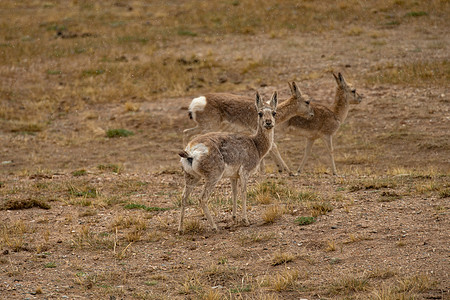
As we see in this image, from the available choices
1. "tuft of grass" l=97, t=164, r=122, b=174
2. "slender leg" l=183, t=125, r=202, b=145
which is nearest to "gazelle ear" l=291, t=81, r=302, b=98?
"slender leg" l=183, t=125, r=202, b=145

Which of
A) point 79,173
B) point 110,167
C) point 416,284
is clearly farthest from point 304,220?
point 110,167

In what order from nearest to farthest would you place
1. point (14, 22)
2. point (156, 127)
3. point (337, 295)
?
point (337, 295), point (156, 127), point (14, 22)

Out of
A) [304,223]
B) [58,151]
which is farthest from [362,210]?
[58,151]

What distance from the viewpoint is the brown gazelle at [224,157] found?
9062 millimetres

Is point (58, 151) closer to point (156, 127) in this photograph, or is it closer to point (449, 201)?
point (156, 127)

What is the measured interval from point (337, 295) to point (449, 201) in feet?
12.3

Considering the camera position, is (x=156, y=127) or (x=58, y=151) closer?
(x=58, y=151)

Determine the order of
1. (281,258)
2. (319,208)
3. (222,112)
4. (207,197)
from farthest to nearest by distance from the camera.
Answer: (222,112)
(319,208)
(207,197)
(281,258)

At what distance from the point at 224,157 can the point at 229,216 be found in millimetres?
1378

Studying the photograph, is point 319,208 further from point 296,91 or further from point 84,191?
point 84,191

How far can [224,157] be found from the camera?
9.36m

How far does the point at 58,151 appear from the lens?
56.2 feet

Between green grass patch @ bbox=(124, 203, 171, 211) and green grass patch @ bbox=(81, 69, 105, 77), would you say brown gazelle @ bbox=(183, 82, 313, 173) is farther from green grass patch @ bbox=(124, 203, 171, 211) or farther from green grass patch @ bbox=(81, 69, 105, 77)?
green grass patch @ bbox=(81, 69, 105, 77)

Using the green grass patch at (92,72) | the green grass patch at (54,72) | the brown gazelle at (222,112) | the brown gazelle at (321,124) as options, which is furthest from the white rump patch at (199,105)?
the green grass patch at (54,72)
